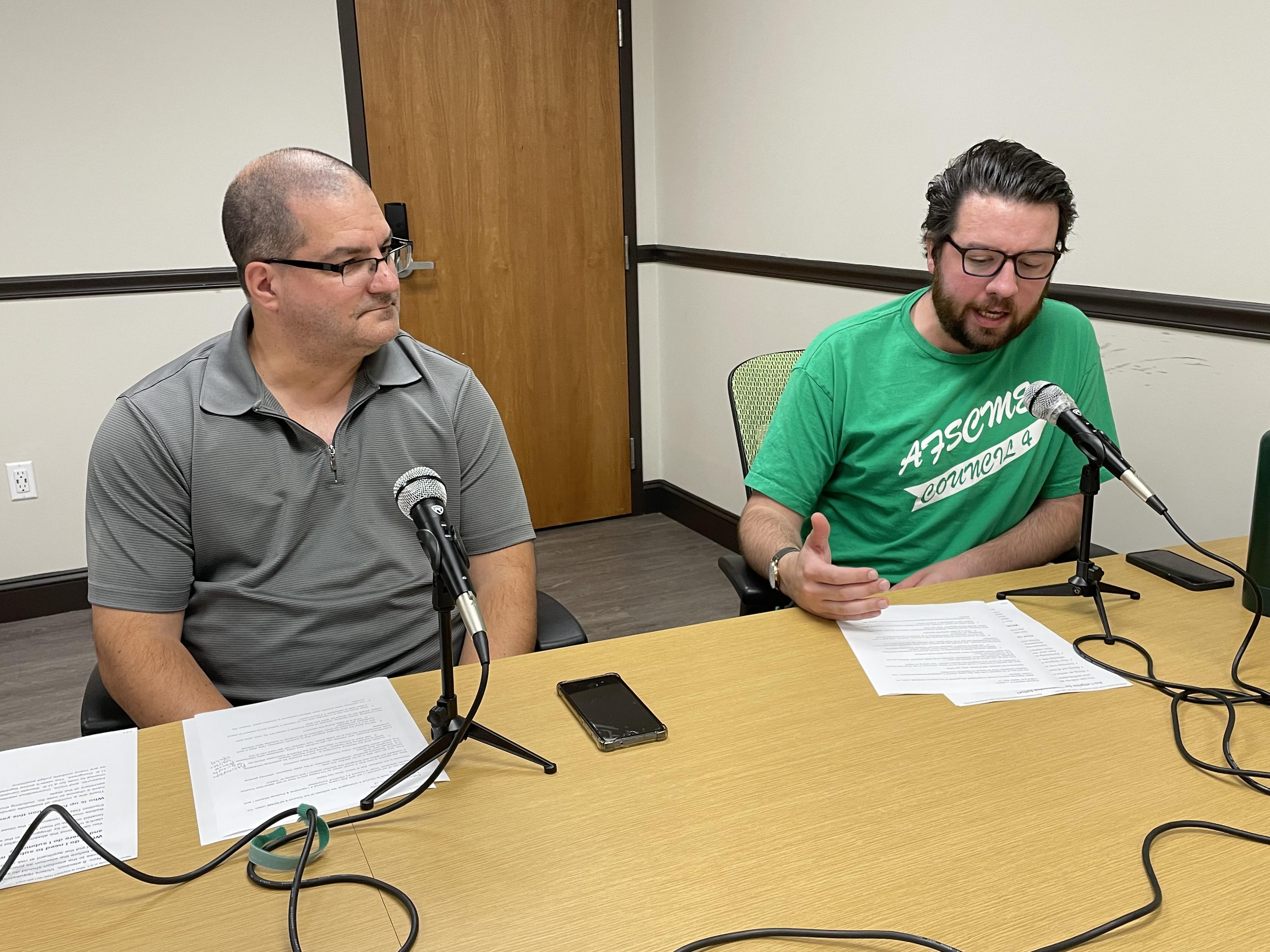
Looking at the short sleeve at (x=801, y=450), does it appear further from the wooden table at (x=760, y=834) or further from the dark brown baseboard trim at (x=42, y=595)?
the dark brown baseboard trim at (x=42, y=595)

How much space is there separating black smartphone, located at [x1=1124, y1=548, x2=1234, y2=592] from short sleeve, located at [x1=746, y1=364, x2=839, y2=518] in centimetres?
52

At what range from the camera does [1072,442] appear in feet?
6.06

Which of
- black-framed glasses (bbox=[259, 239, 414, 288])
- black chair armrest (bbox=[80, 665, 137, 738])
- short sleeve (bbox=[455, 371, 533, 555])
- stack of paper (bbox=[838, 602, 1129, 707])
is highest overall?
black-framed glasses (bbox=[259, 239, 414, 288])

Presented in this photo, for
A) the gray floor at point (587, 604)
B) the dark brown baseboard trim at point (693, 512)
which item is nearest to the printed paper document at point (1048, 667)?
the gray floor at point (587, 604)

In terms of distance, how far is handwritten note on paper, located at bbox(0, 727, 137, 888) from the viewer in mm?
953

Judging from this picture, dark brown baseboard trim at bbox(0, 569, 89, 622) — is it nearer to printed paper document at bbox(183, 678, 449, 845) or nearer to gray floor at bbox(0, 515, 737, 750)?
gray floor at bbox(0, 515, 737, 750)

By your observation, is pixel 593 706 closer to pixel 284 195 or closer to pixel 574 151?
pixel 284 195

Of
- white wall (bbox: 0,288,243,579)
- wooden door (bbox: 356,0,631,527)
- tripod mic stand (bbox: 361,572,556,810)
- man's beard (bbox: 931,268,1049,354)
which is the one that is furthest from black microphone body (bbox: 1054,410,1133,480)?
white wall (bbox: 0,288,243,579)

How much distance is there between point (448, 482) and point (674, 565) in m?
2.13

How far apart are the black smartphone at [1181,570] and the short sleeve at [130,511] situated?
4.89ft

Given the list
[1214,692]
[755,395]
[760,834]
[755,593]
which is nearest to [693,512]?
[755,395]

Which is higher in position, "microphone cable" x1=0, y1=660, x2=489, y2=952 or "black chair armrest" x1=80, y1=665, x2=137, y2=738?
"microphone cable" x1=0, y1=660, x2=489, y2=952

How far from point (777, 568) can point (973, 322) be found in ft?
1.81

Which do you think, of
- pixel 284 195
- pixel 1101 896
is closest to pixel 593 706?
pixel 1101 896
